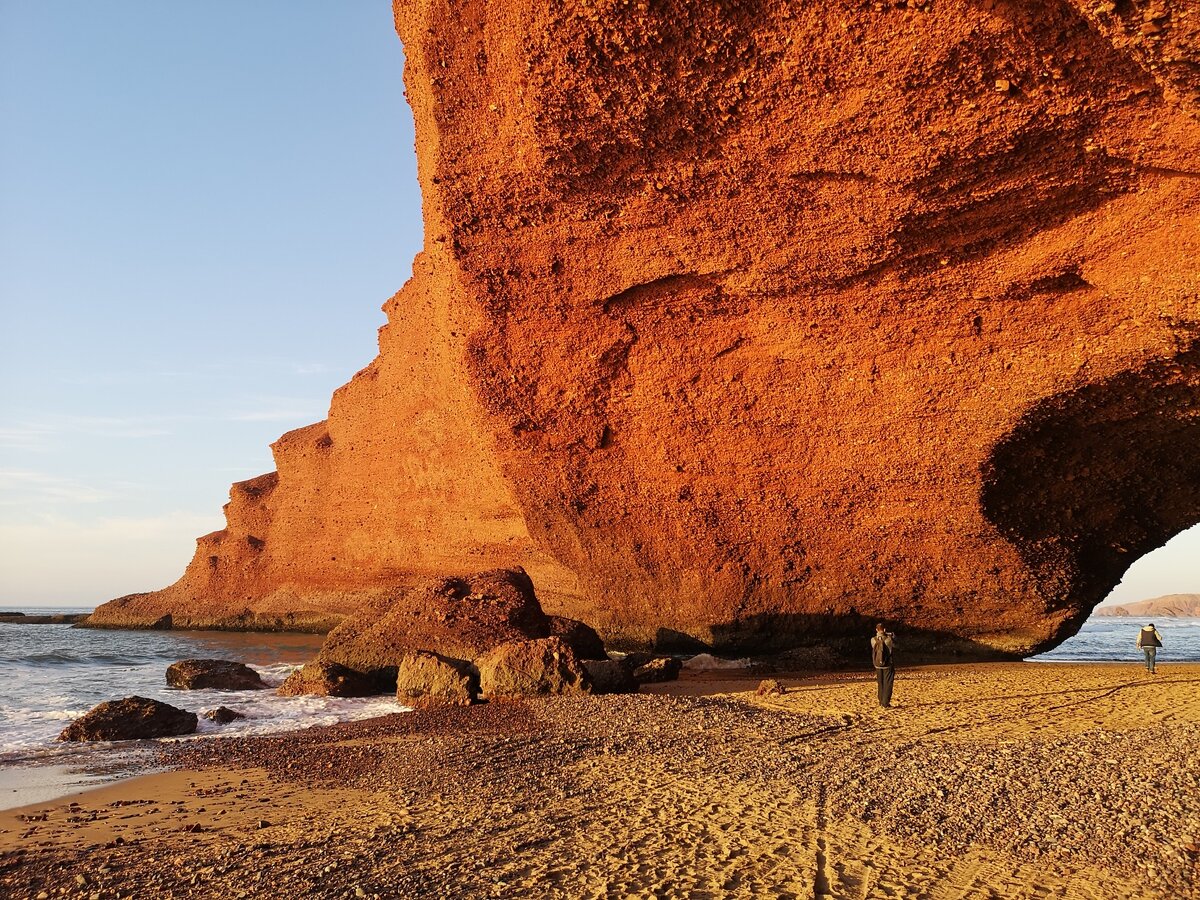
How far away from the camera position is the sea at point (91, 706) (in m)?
6.95

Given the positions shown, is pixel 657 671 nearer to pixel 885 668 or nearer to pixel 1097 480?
pixel 885 668

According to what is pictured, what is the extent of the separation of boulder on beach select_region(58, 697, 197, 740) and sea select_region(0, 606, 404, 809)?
0.20 meters

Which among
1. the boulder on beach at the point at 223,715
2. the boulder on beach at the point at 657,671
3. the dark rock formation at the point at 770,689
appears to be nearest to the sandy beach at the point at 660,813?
the boulder on beach at the point at 223,715

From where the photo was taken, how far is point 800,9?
837cm

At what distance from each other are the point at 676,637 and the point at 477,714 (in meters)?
9.28

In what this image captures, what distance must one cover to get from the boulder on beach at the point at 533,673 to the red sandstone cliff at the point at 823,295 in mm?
5998

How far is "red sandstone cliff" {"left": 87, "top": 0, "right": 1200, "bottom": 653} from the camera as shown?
28.4ft

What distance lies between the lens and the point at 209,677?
1280cm

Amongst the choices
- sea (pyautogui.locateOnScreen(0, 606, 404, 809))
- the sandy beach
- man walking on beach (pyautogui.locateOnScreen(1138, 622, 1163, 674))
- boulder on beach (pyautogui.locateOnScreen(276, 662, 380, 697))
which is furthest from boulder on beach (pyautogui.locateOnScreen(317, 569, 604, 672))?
man walking on beach (pyautogui.locateOnScreen(1138, 622, 1163, 674))

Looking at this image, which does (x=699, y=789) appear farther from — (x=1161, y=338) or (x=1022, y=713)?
(x=1161, y=338)

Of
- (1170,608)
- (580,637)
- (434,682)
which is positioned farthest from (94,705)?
(1170,608)

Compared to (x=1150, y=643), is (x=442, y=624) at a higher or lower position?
higher

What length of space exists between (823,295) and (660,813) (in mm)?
9197

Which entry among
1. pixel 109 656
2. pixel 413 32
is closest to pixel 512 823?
pixel 413 32
